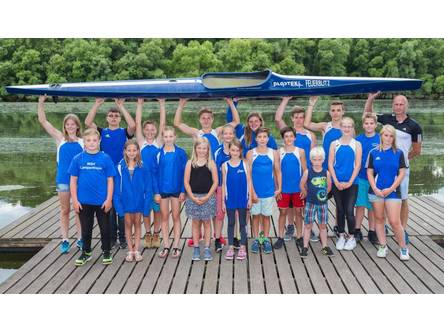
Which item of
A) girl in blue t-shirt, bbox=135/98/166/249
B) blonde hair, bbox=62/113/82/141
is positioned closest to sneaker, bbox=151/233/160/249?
girl in blue t-shirt, bbox=135/98/166/249

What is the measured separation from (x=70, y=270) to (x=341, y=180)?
9.87 ft

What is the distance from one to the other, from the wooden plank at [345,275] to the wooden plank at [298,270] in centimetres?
33

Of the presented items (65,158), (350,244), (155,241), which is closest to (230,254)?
(155,241)

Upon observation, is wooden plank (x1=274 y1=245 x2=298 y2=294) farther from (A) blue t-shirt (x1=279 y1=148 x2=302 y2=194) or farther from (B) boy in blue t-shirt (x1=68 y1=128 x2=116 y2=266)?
(B) boy in blue t-shirt (x1=68 y1=128 x2=116 y2=266)

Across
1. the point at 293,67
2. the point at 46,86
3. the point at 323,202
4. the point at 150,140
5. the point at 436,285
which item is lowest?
the point at 436,285

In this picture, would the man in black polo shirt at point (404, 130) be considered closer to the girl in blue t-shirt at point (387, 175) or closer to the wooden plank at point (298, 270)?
the girl in blue t-shirt at point (387, 175)

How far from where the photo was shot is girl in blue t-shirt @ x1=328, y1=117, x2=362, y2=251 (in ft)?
16.4

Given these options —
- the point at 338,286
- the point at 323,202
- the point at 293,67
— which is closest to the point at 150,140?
the point at 323,202

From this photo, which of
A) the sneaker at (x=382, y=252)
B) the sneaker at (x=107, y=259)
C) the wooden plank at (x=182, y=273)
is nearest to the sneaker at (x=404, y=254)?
the sneaker at (x=382, y=252)

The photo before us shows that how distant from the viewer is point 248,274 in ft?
15.3

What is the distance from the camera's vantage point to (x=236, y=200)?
192 inches

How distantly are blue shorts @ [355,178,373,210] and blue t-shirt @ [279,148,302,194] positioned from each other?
728 millimetres

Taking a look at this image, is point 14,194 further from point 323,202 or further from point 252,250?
point 323,202

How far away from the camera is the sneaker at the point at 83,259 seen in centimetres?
493
